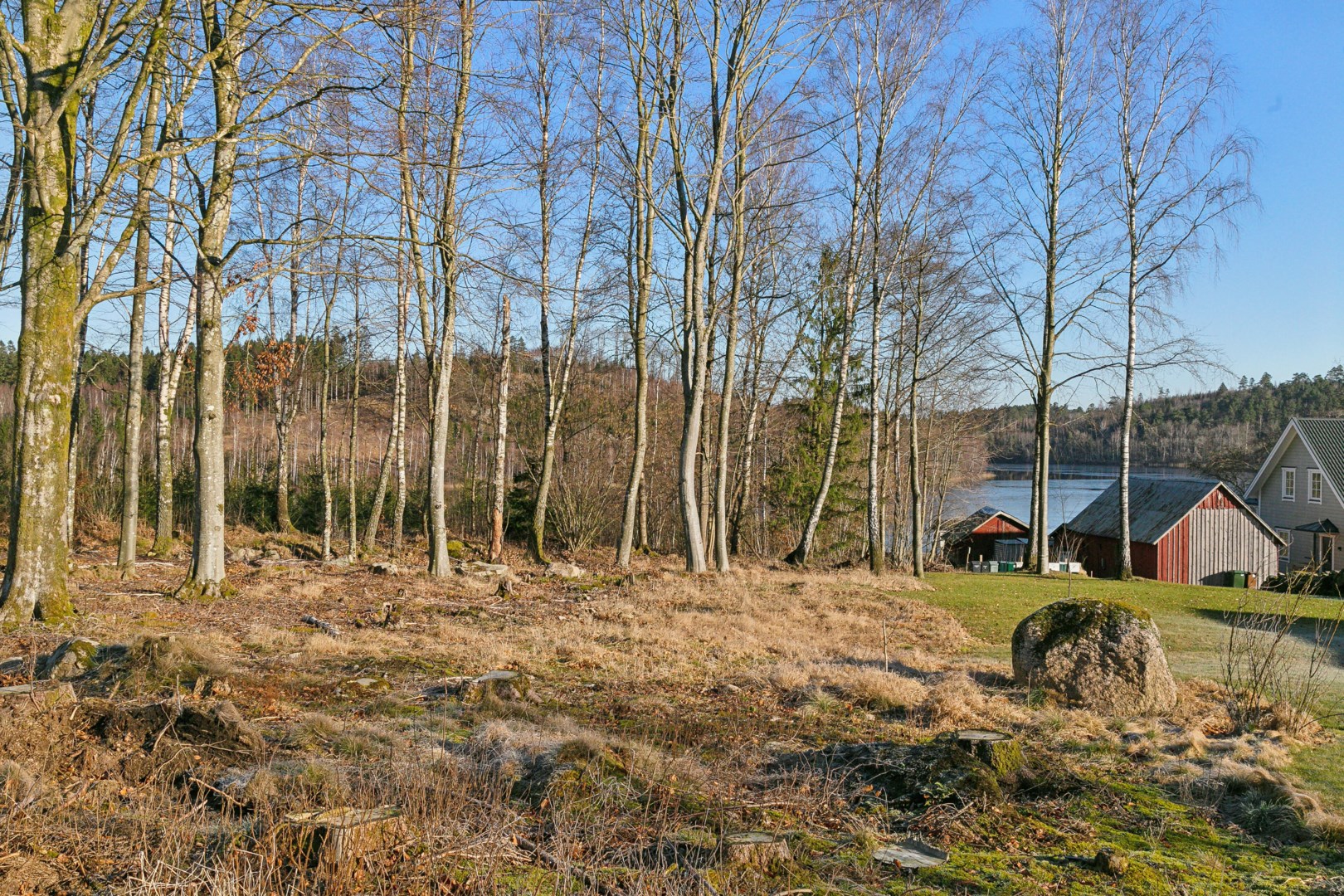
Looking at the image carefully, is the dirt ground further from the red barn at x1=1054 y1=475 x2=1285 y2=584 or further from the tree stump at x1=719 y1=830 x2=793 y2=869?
the red barn at x1=1054 y1=475 x2=1285 y2=584

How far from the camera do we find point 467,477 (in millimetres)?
32844

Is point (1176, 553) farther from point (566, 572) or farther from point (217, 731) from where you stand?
point (217, 731)

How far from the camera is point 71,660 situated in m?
6.15

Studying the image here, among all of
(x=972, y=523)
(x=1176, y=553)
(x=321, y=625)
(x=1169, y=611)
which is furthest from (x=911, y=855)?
(x=972, y=523)

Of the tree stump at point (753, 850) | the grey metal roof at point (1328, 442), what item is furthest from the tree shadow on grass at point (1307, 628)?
the grey metal roof at point (1328, 442)

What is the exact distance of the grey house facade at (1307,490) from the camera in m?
30.7

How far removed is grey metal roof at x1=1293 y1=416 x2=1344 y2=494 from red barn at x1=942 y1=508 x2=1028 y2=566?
12.0 metres

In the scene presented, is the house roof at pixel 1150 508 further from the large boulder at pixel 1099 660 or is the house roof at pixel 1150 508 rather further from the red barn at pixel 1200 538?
the large boulder at pixel 1099 660

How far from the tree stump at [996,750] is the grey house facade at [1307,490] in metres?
30.5

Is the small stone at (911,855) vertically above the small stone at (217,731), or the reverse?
the small stone at (217,731)

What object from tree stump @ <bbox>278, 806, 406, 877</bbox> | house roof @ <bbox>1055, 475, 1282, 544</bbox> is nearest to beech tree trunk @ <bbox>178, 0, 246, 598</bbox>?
tree stump @ <bbox>278, 806, 406, 877</bbox>

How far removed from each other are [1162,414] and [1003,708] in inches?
3351

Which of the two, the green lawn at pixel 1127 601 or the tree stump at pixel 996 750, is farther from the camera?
the green lawn at pixel 1127 601

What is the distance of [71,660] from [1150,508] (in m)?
34.0
